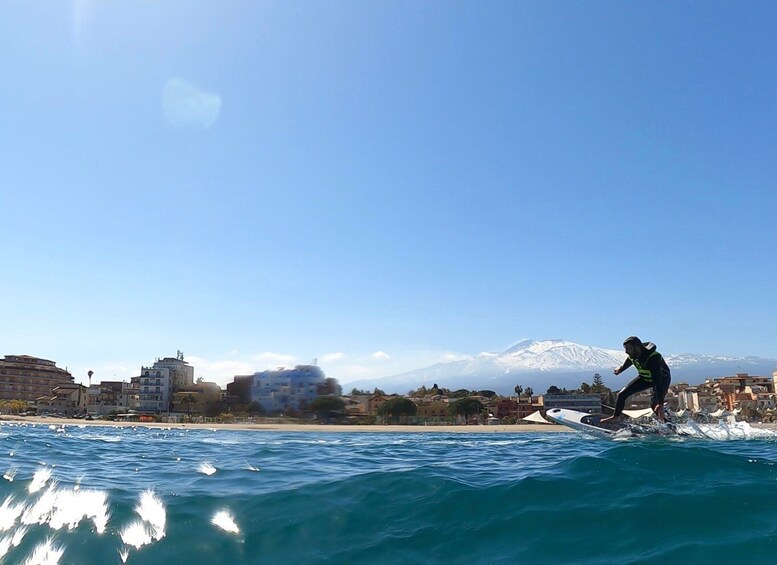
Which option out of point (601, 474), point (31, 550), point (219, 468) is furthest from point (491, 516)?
point (219, 468)

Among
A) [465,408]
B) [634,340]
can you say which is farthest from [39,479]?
[465,408]

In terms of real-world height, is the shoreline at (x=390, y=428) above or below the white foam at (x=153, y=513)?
below

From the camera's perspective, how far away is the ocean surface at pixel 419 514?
16.1 ft

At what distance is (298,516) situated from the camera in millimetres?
5871

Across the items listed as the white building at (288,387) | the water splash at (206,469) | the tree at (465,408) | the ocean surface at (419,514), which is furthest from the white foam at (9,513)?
the white building at (288,387)

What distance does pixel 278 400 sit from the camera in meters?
109

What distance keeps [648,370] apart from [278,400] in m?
103

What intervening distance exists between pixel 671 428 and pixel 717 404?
106 meters

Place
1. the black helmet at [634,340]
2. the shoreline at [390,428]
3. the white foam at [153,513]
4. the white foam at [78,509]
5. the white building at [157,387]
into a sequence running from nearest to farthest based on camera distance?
1. the white foam at [153,513]
2. the white foam at [78,509]
3. the black helmet at [634,340]
4. the shoreline at [390,428]
5. the white building at [157,387]

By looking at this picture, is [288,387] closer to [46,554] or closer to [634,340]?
[634,340]

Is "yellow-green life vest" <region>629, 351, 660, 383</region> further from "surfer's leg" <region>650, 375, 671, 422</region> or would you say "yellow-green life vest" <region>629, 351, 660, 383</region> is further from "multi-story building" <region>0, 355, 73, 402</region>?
"multi-story building" <region>0, 355, 73, 402</region>

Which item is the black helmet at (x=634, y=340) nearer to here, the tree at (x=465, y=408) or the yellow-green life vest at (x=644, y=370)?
the yellow-green life vest at (x=644, y=370)

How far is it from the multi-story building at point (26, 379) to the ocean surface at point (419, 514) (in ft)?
447

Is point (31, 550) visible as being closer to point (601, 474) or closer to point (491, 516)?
point (491, 516)
